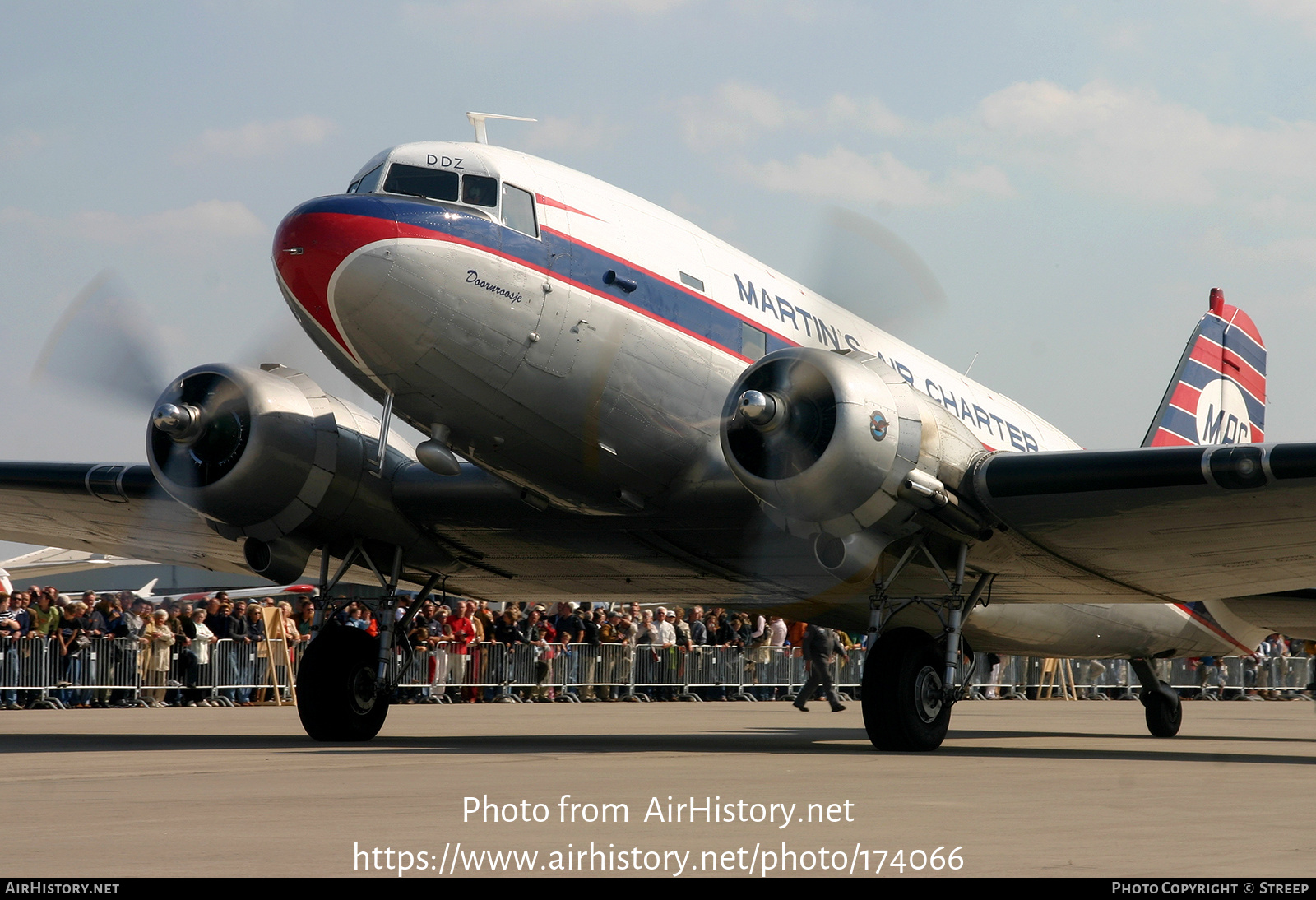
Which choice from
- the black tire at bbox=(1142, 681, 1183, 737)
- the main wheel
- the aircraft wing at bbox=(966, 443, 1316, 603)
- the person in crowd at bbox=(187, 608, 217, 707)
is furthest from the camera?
the person in crowd at bbox=(187, 608, 217, 707)

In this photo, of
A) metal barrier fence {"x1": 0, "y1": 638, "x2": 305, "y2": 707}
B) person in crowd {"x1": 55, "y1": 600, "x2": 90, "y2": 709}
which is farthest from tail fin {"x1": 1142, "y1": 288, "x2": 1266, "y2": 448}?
person in crowd {"x1": 55, "y1": 600, "x2": 90, "y2": 709}

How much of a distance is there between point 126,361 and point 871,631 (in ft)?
26.1

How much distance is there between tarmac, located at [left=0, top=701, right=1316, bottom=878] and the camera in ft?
19.0

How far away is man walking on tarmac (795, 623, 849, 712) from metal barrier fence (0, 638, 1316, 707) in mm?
1572

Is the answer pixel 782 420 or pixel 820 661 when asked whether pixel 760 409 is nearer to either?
pixel 782 420

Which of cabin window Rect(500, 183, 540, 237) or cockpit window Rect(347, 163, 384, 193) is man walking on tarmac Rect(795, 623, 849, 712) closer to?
cabin window Rect(500, 183, 540, 237)

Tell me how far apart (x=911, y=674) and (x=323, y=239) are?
20.6 ft

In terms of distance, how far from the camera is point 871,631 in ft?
41.7

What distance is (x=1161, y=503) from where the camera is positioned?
12.4 metres

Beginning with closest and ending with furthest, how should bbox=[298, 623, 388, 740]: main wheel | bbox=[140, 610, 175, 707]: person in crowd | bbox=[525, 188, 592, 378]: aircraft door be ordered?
bbox=[525, 188, 592, 378]: aircraft door, bbox=[298, 623, 388, 740]: main wheel, bbox=[140, 610, 175, 707]: person in crowd

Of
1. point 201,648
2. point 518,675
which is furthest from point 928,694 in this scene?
point 518,675

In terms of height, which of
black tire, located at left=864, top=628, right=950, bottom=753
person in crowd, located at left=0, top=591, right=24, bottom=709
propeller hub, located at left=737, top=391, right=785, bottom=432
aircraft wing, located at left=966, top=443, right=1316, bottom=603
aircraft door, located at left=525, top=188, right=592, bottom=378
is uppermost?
aircraft door, located at left=525, top=188, right=592, bottom=378

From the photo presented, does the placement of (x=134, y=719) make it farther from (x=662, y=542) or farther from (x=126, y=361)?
(x=662, y=542)

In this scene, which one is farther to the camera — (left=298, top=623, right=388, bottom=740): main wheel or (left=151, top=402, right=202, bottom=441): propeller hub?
(left=298, top=623, right=388, bottom=740): main wheel
